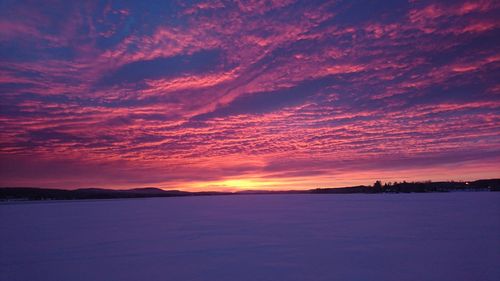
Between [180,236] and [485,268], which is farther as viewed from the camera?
[180,236]

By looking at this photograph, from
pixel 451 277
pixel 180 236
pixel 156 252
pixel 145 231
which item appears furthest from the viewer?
pixel 145 231

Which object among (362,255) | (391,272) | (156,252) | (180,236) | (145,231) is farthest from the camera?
(145,231)

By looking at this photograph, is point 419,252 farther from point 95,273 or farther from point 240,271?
point 95,273

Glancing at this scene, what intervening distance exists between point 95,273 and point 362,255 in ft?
23.4

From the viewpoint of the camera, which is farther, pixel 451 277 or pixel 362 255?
pixel 362 255

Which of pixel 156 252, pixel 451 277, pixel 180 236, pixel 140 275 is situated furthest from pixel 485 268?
pixel 180 236

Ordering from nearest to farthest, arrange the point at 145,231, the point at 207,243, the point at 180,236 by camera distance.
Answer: the point at 207,243
the point at 180,236
the point at 145,231

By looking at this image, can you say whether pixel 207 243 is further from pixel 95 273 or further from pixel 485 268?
pixel 485 268

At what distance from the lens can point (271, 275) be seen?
27.5 feet

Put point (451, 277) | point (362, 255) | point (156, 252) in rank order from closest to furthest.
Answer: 1. point (451, 277)
2. point (362, 255)
3. point (156, 252)

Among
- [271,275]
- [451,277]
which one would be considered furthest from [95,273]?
[451,277]

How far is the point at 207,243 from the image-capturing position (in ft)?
43.0

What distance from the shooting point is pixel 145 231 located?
17344 millimetres

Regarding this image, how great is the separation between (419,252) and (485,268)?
2311mm
